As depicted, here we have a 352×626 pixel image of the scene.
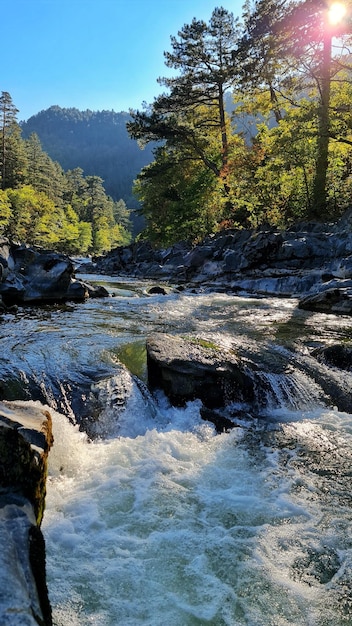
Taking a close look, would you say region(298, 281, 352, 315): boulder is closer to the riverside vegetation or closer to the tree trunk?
the riverside vegetation

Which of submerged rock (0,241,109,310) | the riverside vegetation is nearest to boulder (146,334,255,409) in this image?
the riverside vegetation

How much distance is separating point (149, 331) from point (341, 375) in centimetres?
441

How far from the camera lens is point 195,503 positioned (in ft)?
13.3

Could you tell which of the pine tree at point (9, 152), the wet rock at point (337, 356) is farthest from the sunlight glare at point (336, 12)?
the pine tree at point (9, 152)

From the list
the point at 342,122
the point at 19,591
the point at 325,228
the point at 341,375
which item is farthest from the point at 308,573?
the point at 342,122

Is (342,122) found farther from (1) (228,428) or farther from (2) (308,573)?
(2) (308,573)

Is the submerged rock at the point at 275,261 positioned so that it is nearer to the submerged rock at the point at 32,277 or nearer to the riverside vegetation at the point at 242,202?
the riverside vegetation at the point at 242,202

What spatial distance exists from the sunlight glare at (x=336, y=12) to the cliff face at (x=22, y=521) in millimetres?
20044

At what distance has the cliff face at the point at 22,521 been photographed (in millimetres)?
1861

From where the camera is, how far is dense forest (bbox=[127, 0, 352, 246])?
681 inches

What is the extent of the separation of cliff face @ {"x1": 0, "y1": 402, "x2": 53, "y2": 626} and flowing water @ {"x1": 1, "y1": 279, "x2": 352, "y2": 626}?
866mm

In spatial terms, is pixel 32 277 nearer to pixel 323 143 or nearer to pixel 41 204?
pixel 323 143

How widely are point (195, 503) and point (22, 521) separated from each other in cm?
220

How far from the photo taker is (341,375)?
703 cm
